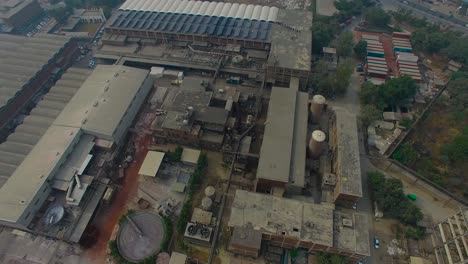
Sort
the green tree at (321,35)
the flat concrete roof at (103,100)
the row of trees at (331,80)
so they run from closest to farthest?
the flat concrete roof at (103,100), the row of trees at (331,80), the green tree at (321,35)

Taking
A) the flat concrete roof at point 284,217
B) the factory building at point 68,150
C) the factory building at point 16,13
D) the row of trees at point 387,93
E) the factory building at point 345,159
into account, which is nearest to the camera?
the flat concrete roof at point 284,217

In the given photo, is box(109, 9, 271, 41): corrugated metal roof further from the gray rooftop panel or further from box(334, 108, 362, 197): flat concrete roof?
box(334, 108, 362, 197): flat concrete roof

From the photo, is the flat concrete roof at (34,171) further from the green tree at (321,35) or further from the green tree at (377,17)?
the green tree at (377,17)

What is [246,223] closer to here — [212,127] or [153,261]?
[153,261]

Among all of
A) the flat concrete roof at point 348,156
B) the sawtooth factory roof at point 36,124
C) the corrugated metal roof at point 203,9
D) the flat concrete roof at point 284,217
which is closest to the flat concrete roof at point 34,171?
the sawtooth factory roof at point 36,124

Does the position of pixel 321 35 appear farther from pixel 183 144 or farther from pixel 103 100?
pixel 103 100

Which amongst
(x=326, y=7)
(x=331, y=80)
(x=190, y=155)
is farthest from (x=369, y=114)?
(x=326, y=7)
